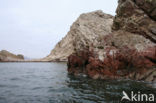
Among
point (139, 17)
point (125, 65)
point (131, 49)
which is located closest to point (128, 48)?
point (131, 49)

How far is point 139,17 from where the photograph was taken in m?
16.6

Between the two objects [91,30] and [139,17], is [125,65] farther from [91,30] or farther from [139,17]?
[91,30]

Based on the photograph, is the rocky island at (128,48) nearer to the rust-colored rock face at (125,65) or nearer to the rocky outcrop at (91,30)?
the rust-colored rock face at (125,65)

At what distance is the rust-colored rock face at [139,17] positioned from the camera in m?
15.8

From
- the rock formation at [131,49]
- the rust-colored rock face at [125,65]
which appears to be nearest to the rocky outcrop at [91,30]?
the rock formation at [131,49]

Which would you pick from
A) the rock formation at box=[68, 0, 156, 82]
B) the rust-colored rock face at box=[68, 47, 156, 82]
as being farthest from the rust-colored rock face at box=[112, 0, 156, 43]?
the rust-colored rock face at box=[68, 47, 156, 82]

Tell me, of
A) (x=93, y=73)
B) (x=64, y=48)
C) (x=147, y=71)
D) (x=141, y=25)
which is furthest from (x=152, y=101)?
(x=64, y=48)

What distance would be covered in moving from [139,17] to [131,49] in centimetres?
431

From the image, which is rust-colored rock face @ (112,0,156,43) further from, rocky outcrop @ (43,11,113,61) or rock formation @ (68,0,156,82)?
rocky outcrop @ (43,11,113,61)

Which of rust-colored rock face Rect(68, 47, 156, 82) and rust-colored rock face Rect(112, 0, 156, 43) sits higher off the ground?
rust-colored rock face Rect(112, 0, 156, 43)

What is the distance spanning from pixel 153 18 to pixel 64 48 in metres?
60.0

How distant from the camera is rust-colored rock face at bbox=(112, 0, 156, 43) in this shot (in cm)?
1577

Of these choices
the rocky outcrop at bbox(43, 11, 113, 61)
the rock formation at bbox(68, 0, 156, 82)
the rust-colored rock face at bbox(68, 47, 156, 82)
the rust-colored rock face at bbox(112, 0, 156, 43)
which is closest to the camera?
the rust-colored rock face at bbox(68, 47, 156, 82)

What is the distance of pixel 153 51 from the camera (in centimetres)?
1431
